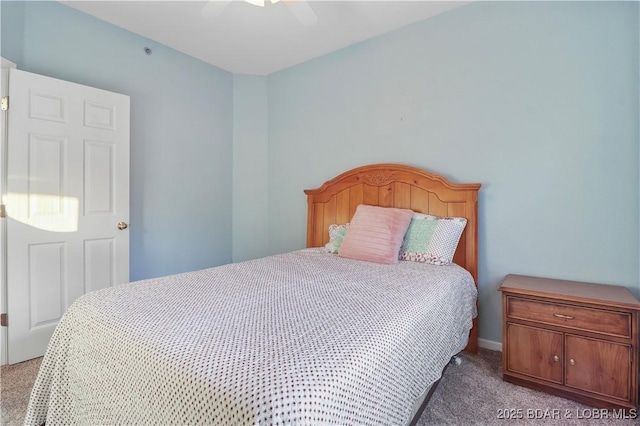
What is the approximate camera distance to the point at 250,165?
3.64 meters

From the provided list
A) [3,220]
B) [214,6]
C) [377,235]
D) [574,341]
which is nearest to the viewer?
[574,341]

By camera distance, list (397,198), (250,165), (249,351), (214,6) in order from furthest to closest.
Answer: (250,165)
(397,198)
(214,6)
(249,351)

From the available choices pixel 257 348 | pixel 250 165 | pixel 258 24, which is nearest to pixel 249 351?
pixel 257 348

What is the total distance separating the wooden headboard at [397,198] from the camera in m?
2.21

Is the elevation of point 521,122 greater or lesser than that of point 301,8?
lesser

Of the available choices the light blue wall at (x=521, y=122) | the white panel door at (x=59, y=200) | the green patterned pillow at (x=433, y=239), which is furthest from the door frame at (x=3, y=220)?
the green patterned pillow at (x=433, y=239)

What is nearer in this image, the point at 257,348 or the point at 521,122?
the point at 257,348

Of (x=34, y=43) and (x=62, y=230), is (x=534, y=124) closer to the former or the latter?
(x=62, y=230)

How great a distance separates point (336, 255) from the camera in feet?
7.90

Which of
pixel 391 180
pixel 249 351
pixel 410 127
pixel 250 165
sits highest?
pixel 410 127

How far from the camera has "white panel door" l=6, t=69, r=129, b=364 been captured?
2074mm

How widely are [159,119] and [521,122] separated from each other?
3.16 meters

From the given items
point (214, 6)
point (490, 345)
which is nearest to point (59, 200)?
point (214, 6)

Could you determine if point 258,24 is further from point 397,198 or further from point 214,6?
point 397,198
